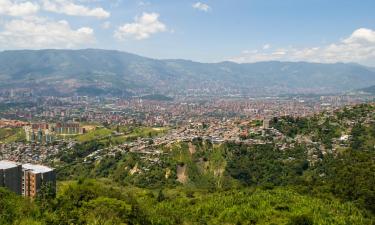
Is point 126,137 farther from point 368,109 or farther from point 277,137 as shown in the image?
point 368,109

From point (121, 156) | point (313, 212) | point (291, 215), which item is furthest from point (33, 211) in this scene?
point (121, 156)

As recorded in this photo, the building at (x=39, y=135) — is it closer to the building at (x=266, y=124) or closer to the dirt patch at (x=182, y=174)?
the dirt patch at (x=182, y=174)

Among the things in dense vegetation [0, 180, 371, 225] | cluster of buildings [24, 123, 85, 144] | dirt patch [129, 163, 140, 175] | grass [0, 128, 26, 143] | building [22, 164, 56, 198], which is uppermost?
dense vegetation [0, 180, 371, 225]

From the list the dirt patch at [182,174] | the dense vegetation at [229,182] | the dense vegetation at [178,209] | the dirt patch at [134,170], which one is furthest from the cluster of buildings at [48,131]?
the dense vegetation at [178,209]

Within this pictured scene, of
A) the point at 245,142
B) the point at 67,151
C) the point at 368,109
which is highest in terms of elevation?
the point at 368,109

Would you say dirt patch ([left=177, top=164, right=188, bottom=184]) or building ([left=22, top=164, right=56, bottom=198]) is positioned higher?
building ([left=22, top=164, right=56, bottom=198])

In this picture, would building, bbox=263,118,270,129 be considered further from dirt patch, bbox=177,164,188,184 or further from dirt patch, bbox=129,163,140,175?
dirt patch, bbox=129,163,140,175

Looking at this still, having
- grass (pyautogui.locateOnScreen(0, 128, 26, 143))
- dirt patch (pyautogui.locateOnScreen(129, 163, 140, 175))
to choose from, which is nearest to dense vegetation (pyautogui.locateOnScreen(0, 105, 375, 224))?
dirt patch (pyautogui.locateOnScreen(129, 163, 140, 175))
